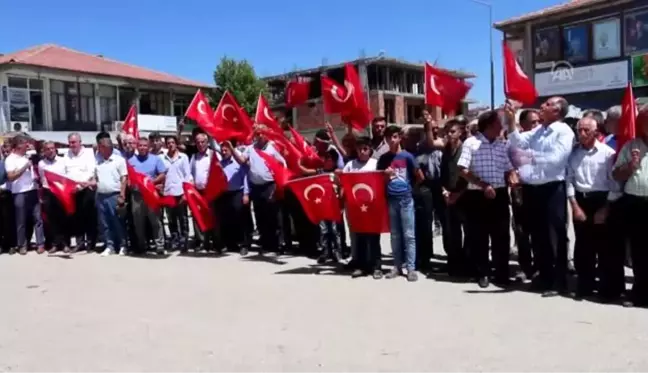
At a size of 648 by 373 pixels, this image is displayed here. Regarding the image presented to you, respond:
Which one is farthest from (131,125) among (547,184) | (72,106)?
(72,106)

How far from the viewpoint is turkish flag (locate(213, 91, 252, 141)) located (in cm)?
912

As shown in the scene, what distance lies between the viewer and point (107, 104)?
143 ft

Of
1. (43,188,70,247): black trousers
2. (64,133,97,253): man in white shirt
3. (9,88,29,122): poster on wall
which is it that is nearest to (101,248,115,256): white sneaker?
(64,133,97,253): man in white shirt

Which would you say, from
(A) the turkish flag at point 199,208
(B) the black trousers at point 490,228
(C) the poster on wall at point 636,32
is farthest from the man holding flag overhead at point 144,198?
(C) the poster on wall at point 636,32

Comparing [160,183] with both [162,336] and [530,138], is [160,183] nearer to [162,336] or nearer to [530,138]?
[162,336]

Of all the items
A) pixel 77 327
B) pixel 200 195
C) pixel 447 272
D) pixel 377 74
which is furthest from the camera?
pixel 377 74

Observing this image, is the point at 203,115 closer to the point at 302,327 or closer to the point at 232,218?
the point at 232,218

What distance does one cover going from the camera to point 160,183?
31.3ft

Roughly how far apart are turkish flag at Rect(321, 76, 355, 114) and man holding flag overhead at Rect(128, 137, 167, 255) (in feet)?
8.73

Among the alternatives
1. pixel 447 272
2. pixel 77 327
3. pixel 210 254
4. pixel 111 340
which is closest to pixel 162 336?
pixel 111 340

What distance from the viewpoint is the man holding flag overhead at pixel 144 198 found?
9516 millimetres

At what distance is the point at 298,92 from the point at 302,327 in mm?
5744

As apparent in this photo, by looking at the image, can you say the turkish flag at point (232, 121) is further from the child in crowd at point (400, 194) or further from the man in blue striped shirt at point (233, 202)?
the child in crowd at point (400, 194)

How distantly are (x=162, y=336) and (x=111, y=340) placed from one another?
0.40 metres
